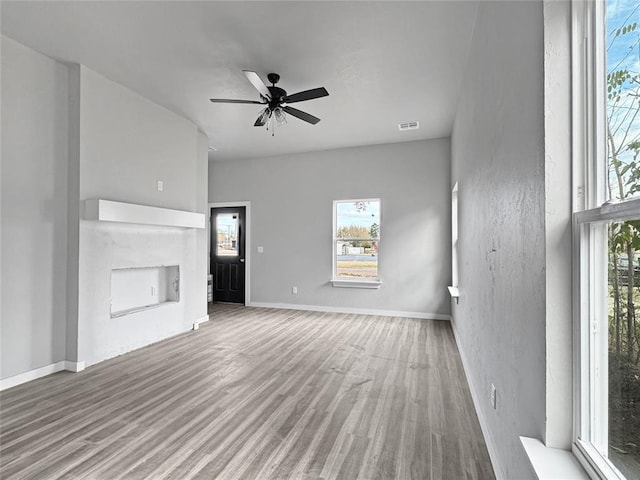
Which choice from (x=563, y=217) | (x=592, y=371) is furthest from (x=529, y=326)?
(x=563, y=217)

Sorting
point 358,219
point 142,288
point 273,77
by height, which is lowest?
point 142,288

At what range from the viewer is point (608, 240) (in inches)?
36.2

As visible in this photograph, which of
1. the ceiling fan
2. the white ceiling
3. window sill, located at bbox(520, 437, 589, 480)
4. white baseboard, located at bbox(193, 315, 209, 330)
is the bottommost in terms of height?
white baseboard, located at bbox(193, 315, 209, 330)

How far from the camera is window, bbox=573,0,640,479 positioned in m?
0.81

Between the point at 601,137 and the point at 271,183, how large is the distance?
6181 millimetres

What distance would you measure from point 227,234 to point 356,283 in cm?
305

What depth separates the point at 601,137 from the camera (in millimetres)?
958

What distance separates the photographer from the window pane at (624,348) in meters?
0.81

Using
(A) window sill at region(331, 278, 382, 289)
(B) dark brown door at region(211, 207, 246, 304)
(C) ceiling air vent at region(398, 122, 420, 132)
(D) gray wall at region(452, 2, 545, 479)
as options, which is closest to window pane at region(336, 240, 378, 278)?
(A) window sill at region(331, 278, 382, 289)

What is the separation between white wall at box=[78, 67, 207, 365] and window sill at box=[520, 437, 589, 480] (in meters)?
3.87

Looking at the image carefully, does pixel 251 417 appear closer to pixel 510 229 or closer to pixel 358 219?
pixel 510 229

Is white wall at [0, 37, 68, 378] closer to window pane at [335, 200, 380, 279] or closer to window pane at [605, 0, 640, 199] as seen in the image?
window pane at [605, 0, 640, 199]

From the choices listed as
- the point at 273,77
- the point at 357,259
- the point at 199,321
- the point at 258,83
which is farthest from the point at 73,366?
the point at 357,259

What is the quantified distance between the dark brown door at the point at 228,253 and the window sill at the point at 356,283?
2.10 metres
